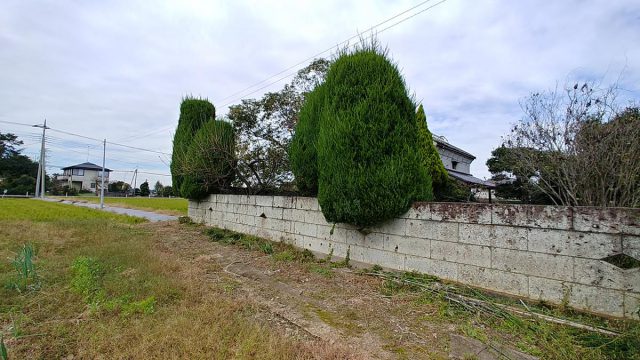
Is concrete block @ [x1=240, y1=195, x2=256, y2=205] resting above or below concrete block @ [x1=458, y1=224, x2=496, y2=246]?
above

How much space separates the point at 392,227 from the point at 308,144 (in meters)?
2.26

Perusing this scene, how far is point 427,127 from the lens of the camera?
6.60 m

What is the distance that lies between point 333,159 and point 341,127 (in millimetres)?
498

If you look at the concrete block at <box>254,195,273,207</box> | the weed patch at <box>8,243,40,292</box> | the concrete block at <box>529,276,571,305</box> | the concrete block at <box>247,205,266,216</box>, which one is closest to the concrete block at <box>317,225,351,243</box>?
the concrete block at <box>254,195,273,207</box>

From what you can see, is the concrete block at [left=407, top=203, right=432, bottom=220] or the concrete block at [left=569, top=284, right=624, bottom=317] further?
the concrete block at [left=407, top=203, right=432, bottom=220]

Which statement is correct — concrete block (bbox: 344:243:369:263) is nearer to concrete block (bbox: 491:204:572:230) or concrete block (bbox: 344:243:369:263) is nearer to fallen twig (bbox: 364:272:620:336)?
fallen twig (bbox: 364:272:620:336)

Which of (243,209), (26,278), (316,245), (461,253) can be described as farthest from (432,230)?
(243,209)

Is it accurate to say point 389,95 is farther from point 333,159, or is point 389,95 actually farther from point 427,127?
point 427,127

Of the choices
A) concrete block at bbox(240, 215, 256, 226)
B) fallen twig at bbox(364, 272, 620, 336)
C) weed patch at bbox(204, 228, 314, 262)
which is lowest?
weed patch at bbox(204, 228, 314, 262)

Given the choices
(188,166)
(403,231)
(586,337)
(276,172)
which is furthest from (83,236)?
(586,337)

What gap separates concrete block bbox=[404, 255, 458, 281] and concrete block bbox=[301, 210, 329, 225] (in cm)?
174

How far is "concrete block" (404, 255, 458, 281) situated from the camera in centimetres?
346

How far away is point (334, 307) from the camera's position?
318 cm

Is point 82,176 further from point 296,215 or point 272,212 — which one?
point 296,215
